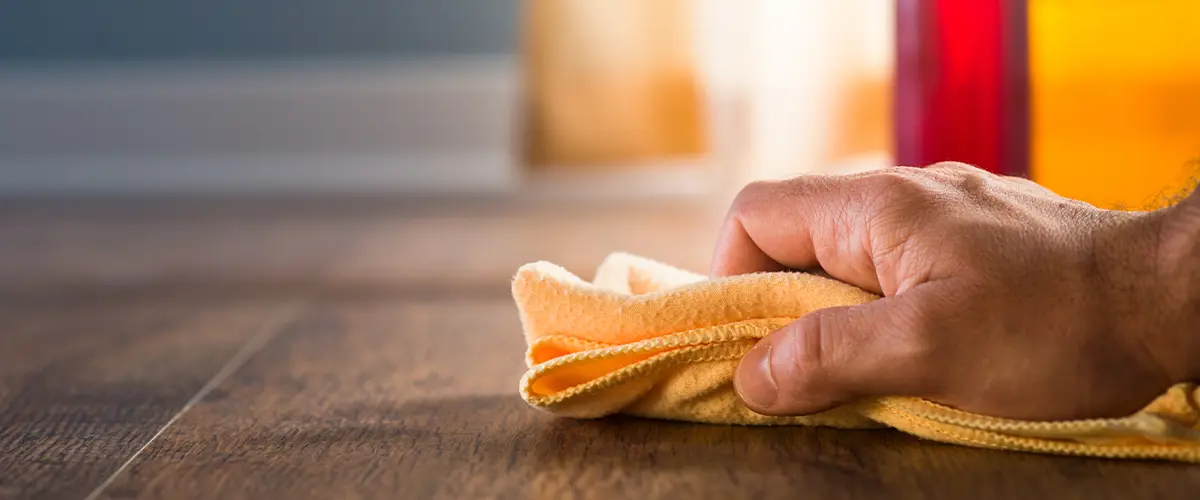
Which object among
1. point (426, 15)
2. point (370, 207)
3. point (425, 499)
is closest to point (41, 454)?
point (425, 499)

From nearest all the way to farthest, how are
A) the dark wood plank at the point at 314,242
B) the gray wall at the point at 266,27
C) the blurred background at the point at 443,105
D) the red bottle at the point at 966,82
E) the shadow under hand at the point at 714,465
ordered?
1. the shadow under hand at the point at 714,465
2. the red bottle at the point at 966,82
3. the dark wood plank at the point at 314,242
4. the blurred background at the point at 443,105
5. the gray wall at the point at 266,27

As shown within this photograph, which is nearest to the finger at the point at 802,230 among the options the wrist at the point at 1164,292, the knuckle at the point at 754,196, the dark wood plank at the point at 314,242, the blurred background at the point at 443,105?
the knuckle at the point at 754,196

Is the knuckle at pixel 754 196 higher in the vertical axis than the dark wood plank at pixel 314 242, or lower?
higher

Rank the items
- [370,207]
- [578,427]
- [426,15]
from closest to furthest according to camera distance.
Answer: [578,427]
[370,207]
[426,15]

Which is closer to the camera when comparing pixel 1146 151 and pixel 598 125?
pixel 1146 151

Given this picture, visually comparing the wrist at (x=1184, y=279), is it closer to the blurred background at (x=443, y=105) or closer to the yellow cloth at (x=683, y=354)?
→ the yellow cloth at (x=683, y=354)

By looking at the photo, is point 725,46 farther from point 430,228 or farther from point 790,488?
point 790,488

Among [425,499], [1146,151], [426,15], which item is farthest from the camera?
[426,15]
